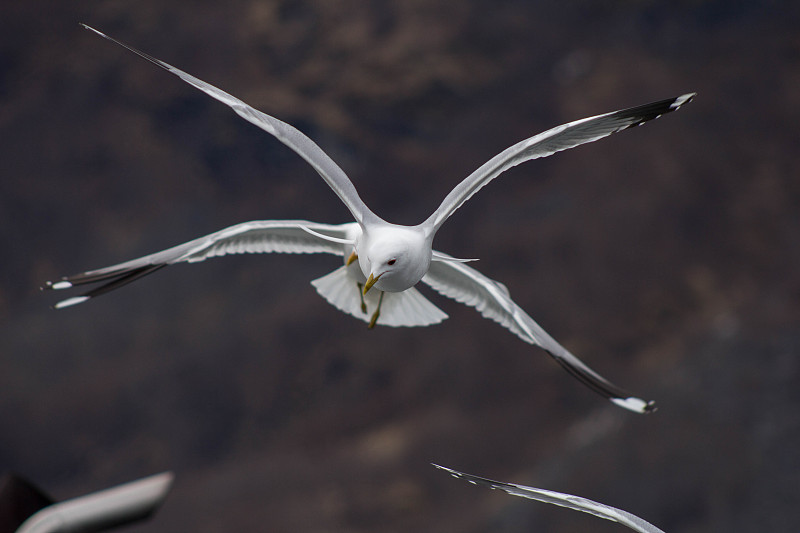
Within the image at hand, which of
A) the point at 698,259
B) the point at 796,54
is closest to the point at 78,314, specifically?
the point at 698,259

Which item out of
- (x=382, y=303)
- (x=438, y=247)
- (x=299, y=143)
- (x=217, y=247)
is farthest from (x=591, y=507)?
(x=438, y=247)

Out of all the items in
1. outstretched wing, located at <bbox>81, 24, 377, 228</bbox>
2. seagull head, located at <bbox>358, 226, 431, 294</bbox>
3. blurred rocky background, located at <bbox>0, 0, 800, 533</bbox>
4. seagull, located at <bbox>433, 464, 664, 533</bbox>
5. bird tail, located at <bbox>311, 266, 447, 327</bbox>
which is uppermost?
blurred rocky background, located at <bbox>0, 0, 800, 533</bbox>

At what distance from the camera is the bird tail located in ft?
13.9

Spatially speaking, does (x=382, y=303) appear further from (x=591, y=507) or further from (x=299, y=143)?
(x=591, y=507)

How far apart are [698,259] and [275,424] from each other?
5.29 m

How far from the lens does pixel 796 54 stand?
11.1m

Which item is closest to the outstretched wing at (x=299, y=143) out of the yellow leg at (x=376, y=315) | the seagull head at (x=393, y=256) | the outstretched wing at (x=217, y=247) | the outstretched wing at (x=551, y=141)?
the seagull head at (x=393, y=256)

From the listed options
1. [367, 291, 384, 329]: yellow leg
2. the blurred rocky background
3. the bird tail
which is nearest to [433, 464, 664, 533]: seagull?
[367, 291, 384, 329]: yellow leg

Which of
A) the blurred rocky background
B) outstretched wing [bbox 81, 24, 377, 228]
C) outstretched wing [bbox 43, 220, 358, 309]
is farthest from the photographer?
the blurred rocky background

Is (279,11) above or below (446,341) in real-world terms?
above

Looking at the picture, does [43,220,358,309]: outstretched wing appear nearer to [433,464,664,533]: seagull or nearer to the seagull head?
the seagull head

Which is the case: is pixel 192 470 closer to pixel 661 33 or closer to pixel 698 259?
pixel 698 259

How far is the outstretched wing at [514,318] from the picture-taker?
4.14 meters

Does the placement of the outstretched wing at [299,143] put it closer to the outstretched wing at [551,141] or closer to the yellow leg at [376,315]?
the outstretched wing at [551,141]
